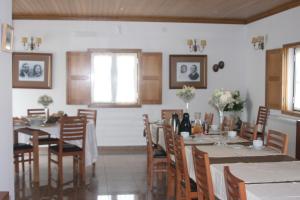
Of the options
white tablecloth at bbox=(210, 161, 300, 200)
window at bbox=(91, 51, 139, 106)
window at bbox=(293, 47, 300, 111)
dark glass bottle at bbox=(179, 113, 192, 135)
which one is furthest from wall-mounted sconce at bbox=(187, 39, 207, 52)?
white tablecloth at bbox=(210, 161, 300, 200)

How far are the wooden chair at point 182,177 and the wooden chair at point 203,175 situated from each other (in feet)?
1.14

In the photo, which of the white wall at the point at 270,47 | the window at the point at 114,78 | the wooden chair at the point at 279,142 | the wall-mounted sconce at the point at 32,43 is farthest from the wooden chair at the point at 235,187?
the wall-mounted sconce at the point at 32,43

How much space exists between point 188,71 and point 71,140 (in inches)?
141

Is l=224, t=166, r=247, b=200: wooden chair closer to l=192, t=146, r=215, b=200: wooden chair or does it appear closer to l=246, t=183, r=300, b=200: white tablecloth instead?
l=246, t=183, r=300, b=200: white tablecloth

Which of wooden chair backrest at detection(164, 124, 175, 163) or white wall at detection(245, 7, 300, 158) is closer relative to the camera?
wooden chair backrest at detection(164, 124, 175, 163)

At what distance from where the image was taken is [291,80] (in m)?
7.19

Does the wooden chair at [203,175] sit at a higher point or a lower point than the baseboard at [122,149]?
higher

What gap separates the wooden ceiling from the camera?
6871 millimetres

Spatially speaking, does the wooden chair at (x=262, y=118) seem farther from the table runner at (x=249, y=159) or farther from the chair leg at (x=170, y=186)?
the table runner at (x=249, y=159)

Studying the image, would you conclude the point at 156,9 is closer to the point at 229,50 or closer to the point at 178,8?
the point at 178,8

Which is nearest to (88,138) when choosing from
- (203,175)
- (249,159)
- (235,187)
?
(249,159)

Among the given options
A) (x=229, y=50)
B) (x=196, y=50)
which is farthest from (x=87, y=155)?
(x=229, y=50)

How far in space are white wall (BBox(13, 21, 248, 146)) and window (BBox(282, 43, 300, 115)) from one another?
179cm

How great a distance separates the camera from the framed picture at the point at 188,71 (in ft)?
28.3
